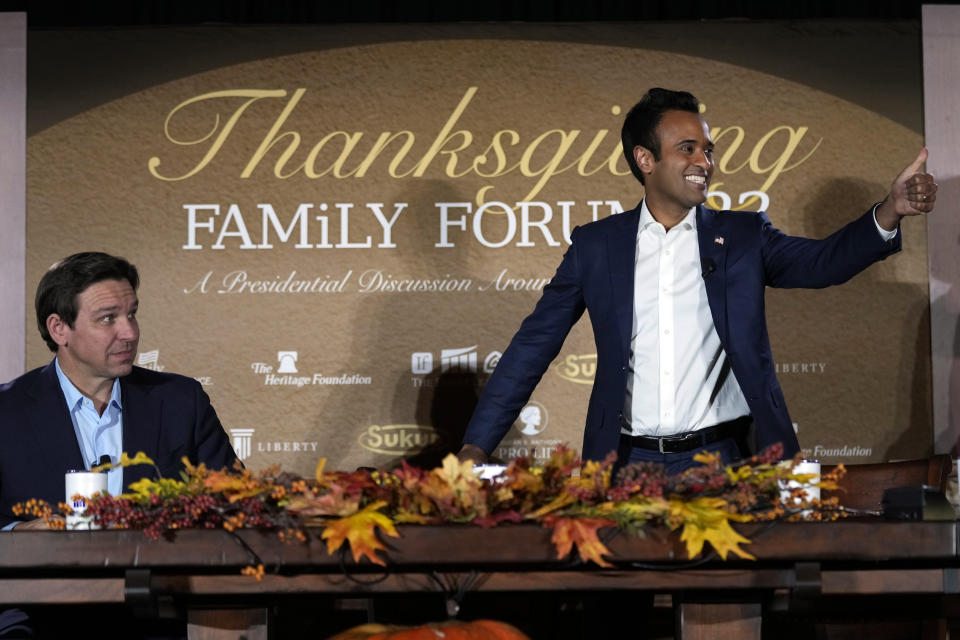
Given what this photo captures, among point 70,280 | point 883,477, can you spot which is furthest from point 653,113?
point 70,280

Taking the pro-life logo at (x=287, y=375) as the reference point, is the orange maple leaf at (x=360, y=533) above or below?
below

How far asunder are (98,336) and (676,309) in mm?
1330

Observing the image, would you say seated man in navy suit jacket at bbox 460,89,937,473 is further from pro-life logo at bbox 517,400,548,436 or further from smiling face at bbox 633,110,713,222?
pro-life logo at bbox 517,400,548,436

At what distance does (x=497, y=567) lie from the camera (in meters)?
1.58

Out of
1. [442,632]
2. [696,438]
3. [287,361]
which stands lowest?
[442,632]

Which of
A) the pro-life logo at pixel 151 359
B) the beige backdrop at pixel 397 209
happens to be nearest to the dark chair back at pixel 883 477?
the beige backdrop at pixel 397 209

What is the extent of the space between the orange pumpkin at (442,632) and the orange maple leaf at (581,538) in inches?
8.6

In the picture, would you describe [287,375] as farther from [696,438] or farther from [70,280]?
[696,438]

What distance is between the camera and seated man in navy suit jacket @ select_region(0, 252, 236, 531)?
2.53 m

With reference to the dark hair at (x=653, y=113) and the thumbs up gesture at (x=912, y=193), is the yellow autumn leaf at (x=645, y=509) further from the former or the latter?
the dark hair at (x=653, y=113)

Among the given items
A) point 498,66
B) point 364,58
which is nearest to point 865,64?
point 498,66

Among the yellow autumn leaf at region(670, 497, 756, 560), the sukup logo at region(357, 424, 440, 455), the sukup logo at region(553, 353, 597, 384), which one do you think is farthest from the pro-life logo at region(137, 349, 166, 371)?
the yellow autumn leaf at region(670, 497, 756, 560)

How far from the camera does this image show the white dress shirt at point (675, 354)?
2578 mm

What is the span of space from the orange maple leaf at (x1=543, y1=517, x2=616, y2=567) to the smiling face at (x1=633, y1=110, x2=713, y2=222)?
1.37 metres
